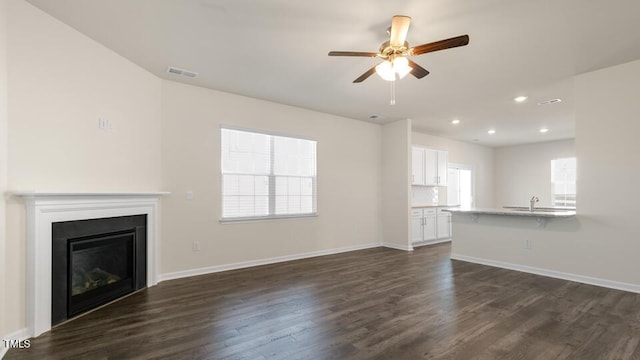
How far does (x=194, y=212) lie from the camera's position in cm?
425

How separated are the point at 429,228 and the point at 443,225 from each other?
2.06ft

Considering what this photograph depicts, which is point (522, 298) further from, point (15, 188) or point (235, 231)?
point (15, 188)

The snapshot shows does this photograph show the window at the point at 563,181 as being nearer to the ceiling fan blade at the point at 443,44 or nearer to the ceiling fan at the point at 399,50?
the ceiling fan at the point at 399,50

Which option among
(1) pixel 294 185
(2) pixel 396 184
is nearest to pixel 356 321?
(1) pixel 294 185

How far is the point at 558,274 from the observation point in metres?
4.13

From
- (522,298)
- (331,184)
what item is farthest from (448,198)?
(522,298)

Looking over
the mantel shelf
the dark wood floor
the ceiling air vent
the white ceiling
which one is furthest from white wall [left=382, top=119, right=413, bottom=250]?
the mantel shelf

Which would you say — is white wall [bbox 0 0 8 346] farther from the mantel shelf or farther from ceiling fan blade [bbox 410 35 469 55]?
ceiling fan blade [bbox 410 35 469 55]

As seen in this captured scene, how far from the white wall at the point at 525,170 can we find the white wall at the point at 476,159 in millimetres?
289

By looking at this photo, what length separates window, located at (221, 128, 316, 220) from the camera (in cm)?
461

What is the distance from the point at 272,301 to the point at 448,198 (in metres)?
6.75

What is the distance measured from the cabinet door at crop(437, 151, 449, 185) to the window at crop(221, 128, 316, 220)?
382 centimetres

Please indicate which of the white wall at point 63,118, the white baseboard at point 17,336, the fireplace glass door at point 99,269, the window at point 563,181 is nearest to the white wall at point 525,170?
the window at point 563,181

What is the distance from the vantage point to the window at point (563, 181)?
8.28 m
